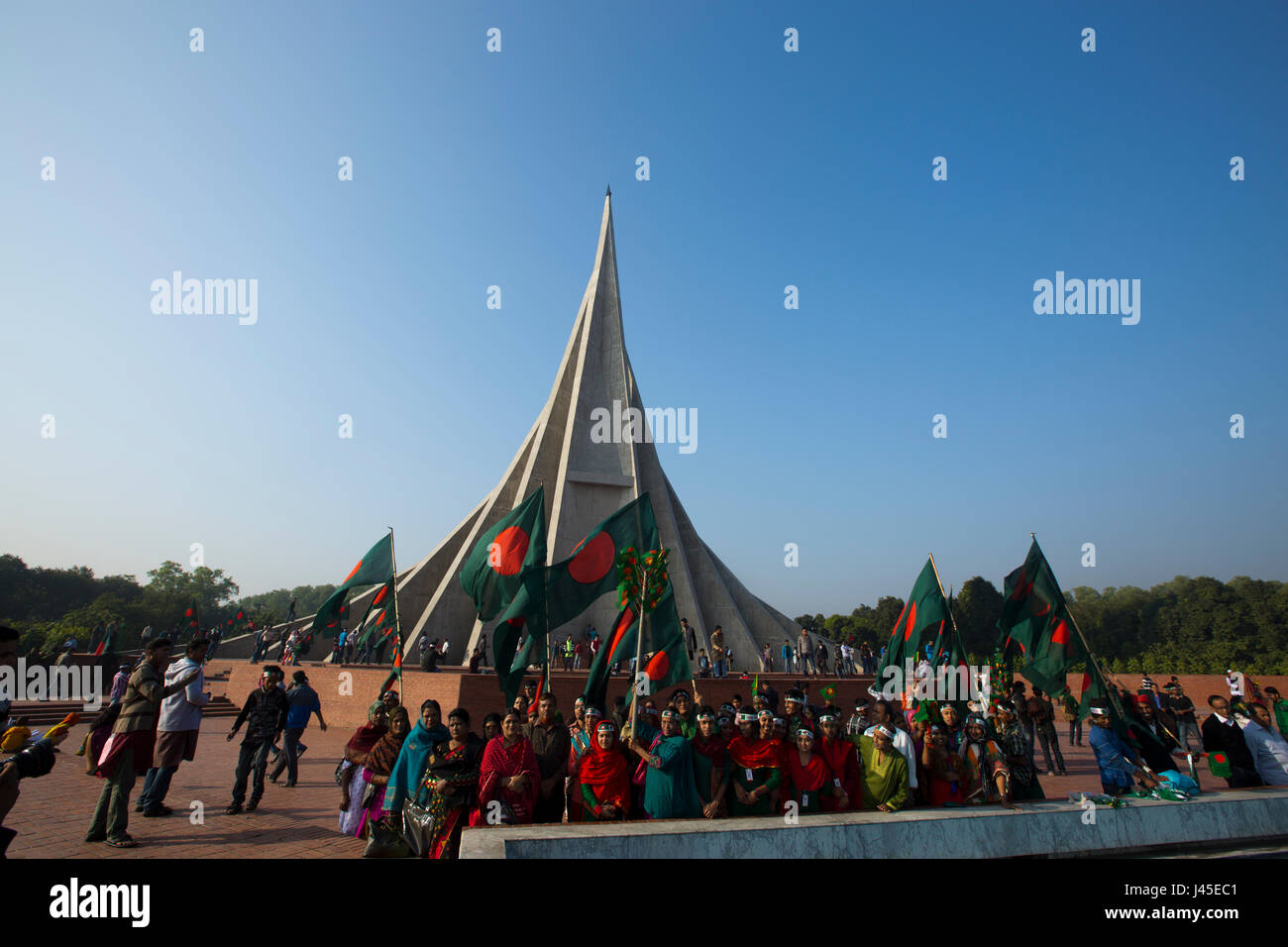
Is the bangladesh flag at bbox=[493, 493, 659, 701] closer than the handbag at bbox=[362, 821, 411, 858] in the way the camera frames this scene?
No

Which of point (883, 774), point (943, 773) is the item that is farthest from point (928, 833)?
point (943, 773)

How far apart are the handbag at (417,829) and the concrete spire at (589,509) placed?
43.5 ft

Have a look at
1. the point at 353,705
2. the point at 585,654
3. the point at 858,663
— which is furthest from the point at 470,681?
the point at 858,663

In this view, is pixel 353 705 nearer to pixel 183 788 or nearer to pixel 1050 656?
pixel 183 788

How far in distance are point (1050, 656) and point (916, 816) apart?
4.89m

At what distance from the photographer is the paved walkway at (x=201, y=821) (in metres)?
4.31

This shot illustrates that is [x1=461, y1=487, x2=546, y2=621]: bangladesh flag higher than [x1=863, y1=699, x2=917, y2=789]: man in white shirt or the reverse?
higher

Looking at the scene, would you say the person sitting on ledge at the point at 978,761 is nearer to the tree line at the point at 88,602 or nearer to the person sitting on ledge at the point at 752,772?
the person sitting on ledge at the point at 752,772

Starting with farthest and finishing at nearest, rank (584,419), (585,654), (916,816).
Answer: (584,419)
(585,654)
(916,816)

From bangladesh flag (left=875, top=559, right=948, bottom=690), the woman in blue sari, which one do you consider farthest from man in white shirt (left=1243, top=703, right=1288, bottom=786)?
the woman in blue sari

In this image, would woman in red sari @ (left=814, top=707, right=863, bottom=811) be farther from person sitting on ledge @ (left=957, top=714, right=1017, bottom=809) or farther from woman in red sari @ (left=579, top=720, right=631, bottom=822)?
woman in red sari @ (left=579, top=720, right=631, bottom=822)

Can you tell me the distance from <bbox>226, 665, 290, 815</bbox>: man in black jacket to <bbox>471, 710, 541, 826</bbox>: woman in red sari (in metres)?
2.42

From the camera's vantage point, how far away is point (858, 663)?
20500 millimetres

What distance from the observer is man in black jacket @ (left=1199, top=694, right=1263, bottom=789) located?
226 inches
